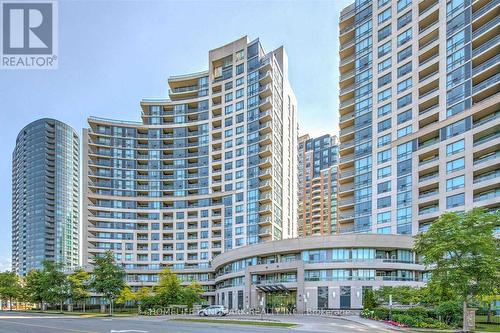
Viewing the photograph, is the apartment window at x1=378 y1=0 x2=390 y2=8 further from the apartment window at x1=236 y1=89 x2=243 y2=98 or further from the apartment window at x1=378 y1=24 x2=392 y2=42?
the apartment window at x1=236 y1=89 x2=243 y2=98

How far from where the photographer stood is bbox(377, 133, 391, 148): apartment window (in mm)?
79312

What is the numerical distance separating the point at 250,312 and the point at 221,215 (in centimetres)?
4547

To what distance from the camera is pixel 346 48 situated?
9088 centimetres

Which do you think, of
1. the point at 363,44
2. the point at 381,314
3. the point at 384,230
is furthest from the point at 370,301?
the point at 363,44

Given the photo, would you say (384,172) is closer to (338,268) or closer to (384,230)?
(384,230)

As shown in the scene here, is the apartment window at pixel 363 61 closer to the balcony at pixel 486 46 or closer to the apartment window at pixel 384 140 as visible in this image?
the apartment window at pixel 384 140

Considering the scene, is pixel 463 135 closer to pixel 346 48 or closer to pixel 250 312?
pixel 346 48

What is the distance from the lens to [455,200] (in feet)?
215

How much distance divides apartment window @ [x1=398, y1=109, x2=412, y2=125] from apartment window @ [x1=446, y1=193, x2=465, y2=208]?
17.6 meters

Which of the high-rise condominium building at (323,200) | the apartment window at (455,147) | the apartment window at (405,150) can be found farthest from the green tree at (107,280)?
the high-rise condominium building at (323,200)

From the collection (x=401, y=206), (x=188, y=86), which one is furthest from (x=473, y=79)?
(x=188, y=86)

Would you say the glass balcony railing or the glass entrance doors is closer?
the glass balcony railing

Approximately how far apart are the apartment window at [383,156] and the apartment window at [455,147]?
39.6 ft

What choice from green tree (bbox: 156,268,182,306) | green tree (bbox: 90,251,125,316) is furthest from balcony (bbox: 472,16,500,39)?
green tree (bbox: 90,251,125,316)
